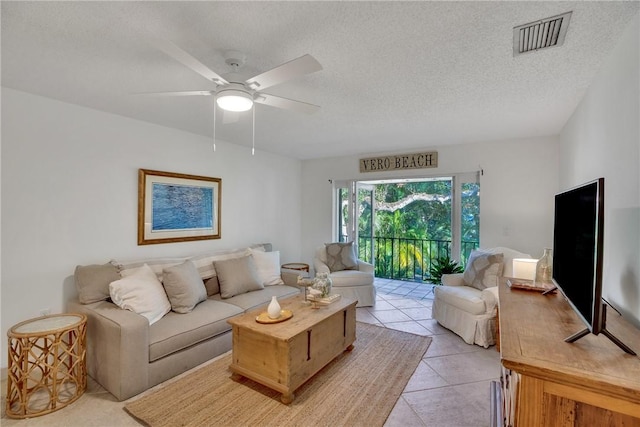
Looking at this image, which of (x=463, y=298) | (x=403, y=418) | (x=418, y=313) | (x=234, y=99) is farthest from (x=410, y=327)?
Result: (x=234, y=99)

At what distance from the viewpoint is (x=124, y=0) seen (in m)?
1.36

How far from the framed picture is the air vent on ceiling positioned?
3420 mm

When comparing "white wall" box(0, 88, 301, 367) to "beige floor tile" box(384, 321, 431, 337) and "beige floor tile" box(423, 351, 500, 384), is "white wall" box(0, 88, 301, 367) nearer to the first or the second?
"beige floor tile" box(384, 321, 431, 337)

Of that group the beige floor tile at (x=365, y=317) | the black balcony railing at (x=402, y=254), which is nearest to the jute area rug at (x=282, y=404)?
the beige floor tile at (x=365, y=317)

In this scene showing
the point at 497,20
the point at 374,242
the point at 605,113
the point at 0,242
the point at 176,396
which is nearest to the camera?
the point at 497,20

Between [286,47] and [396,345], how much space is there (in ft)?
9.25

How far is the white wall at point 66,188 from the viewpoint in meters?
2.38

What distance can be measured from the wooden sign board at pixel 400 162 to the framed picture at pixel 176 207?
2398mm

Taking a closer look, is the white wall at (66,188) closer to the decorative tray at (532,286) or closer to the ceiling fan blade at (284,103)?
the ceiling fan blade at (284,103)

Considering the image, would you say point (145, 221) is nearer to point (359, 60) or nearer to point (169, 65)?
point (169, 65)

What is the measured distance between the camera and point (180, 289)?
2.74m

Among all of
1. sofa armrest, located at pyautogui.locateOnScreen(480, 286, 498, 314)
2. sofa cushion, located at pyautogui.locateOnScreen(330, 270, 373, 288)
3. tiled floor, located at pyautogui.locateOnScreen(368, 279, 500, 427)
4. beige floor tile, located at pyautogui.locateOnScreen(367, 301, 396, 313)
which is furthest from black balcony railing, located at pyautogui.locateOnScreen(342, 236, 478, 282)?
sofa armrest, located at pyautogui.locateOnScreen(480, 286, 498, 314)

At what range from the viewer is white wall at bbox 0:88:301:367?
238cm

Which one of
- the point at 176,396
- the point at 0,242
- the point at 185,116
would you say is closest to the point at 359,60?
the point at 185,116
